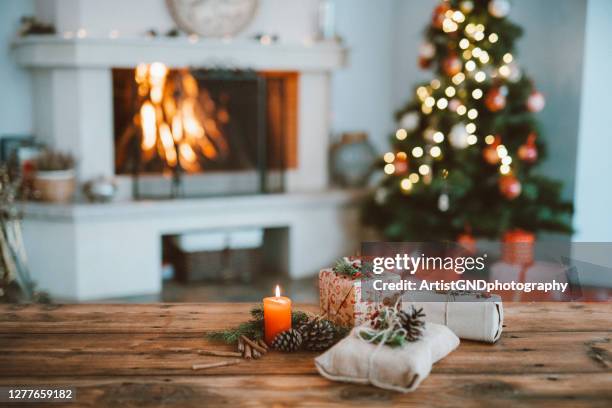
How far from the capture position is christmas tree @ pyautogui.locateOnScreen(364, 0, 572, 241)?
12.3 feet

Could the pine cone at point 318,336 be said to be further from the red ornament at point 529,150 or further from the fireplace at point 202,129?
the fireplace at point 202,129

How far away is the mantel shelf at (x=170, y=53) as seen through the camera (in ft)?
12.8

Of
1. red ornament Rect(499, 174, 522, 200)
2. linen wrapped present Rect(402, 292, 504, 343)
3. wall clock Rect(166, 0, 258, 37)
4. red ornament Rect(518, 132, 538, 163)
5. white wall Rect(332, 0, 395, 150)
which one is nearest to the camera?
linen wrapped present Rect(402, 292, 504, 343)

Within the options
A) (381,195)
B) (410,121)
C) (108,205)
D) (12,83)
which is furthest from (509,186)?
(12,83)

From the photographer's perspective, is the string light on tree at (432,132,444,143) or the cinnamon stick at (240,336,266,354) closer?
the cinnamon stick at (240,336,266,354)

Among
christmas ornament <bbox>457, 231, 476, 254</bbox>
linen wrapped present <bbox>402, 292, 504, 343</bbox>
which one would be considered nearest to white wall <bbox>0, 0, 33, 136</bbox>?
christmas ornament <bbox>457, 231, 476, 254</bbox>

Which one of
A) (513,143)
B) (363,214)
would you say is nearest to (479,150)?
(513,143)

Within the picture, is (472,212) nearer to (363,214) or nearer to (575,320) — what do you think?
(363,214)

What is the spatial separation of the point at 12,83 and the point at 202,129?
46.5 inches

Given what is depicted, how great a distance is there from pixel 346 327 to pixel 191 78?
3174 mm

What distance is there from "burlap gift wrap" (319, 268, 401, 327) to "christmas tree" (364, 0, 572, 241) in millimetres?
2423

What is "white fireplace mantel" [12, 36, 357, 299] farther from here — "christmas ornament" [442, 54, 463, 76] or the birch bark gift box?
the birch bark gift box

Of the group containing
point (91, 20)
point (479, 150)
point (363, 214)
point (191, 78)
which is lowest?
point (363, 214)

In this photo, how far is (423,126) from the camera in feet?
13.2
